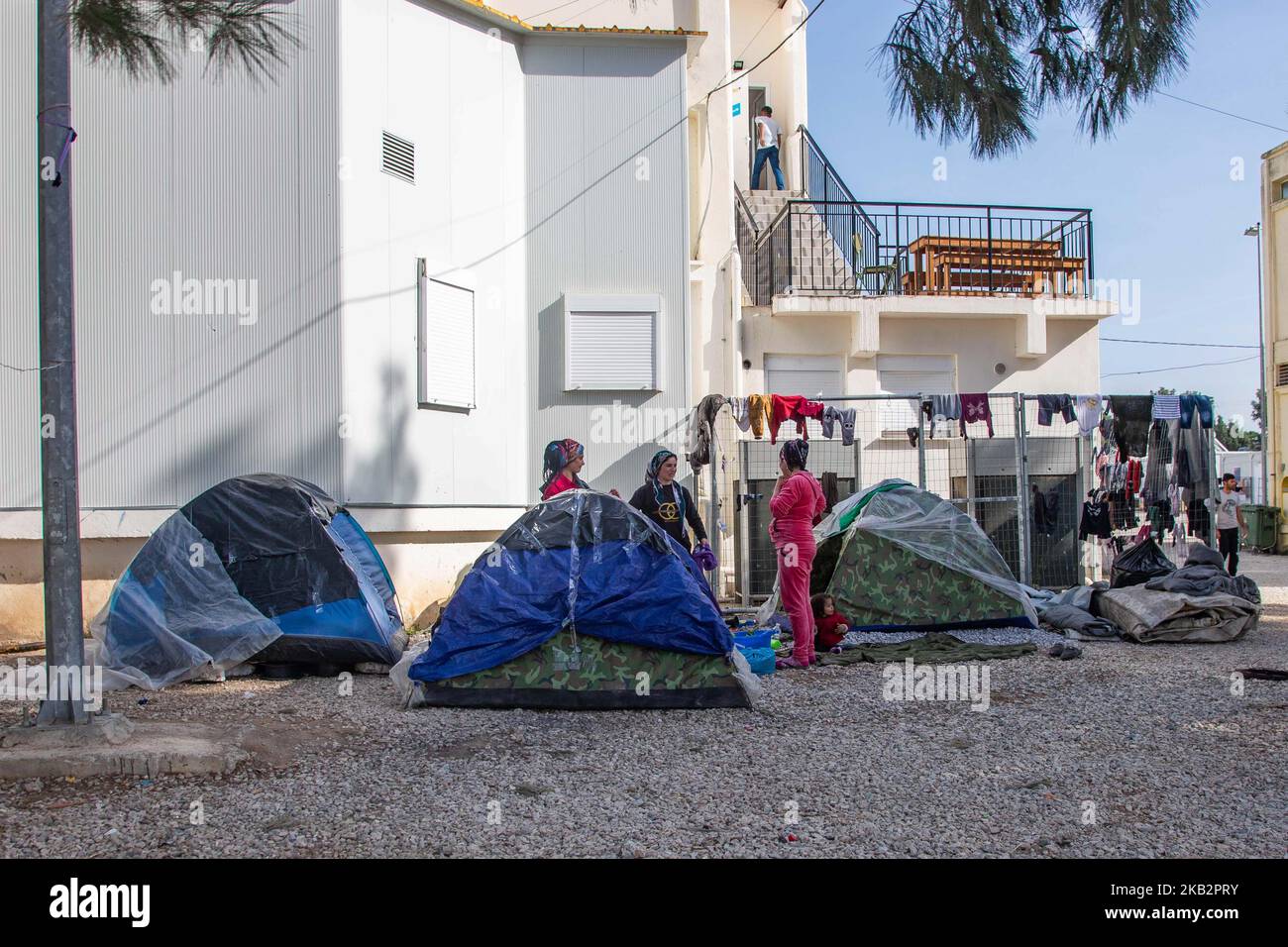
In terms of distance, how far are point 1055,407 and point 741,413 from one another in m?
3.64

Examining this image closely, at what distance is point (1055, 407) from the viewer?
12.6 metres

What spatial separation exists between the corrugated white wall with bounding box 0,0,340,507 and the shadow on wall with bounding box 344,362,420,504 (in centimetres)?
28

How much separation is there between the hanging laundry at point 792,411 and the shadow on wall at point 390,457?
4000 mm

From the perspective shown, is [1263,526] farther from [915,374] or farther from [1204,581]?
[1204,581]

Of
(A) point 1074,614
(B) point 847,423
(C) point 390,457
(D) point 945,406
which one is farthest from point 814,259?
(C) point 390,457

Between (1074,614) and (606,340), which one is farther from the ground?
(606,340)

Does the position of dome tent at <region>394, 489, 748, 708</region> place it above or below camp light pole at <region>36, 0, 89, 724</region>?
below

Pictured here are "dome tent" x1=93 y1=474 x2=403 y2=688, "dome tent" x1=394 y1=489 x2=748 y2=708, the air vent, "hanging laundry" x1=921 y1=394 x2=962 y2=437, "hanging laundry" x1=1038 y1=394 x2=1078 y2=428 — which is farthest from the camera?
"hanging laundry" x1=921 y1=394 x2=962 y2=437

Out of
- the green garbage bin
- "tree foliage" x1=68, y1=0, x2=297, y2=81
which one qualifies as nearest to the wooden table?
the green garbage bin

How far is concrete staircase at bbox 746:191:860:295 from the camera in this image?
1599cm

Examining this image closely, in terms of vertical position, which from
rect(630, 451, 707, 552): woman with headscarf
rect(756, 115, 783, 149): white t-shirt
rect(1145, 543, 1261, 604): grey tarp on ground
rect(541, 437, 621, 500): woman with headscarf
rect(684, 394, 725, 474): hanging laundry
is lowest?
rect(1145, 543, 1261, 604): grey tarp on ground

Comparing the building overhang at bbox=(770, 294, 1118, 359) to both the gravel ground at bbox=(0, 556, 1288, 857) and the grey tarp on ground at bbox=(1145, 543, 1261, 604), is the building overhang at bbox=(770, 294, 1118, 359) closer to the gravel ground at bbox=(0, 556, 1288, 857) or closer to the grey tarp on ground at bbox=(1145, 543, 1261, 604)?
the grey tarp on ground at bbox=(1145, 543, 1261, 604)
